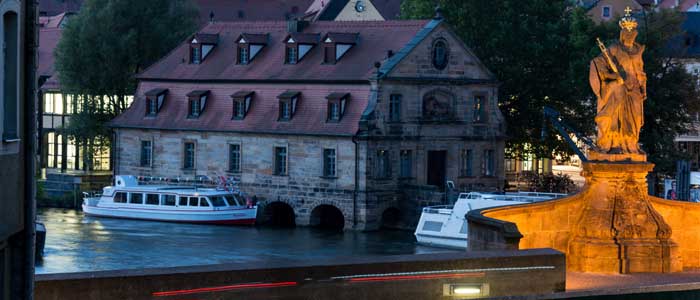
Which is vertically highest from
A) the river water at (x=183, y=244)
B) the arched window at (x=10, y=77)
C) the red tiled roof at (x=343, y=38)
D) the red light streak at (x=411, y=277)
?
the red tiled roof at (x=343, y=38)

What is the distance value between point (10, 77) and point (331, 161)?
56912 millimetres

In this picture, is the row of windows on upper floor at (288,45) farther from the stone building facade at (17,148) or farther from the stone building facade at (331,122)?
the stone building facade at (17,148)

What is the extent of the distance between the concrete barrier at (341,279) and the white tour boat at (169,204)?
46.4 metres

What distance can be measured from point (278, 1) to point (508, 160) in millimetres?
49989

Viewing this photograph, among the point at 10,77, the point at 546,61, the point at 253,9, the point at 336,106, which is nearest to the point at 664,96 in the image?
the point at 546,61

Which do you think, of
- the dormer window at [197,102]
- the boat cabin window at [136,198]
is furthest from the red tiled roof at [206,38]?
the boat cabin window at [136,198]

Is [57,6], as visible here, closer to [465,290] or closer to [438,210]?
[438,210]

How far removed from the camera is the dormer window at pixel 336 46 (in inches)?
3071

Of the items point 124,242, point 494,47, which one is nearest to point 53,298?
point 124,242

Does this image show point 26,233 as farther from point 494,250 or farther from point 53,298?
point 494,250

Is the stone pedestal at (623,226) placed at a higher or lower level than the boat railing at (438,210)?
higher

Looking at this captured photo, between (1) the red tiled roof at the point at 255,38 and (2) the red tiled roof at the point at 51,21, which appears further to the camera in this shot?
(2) the red tiled roof at the point at 51,21

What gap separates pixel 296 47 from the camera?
7950cm

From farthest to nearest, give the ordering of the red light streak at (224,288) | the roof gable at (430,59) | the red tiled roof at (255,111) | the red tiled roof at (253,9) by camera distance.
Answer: the red tiled roof at (253,9)
the red tiled roof at (255,111)
the roof gable at (430,59)
the red light streak at (224,288)
